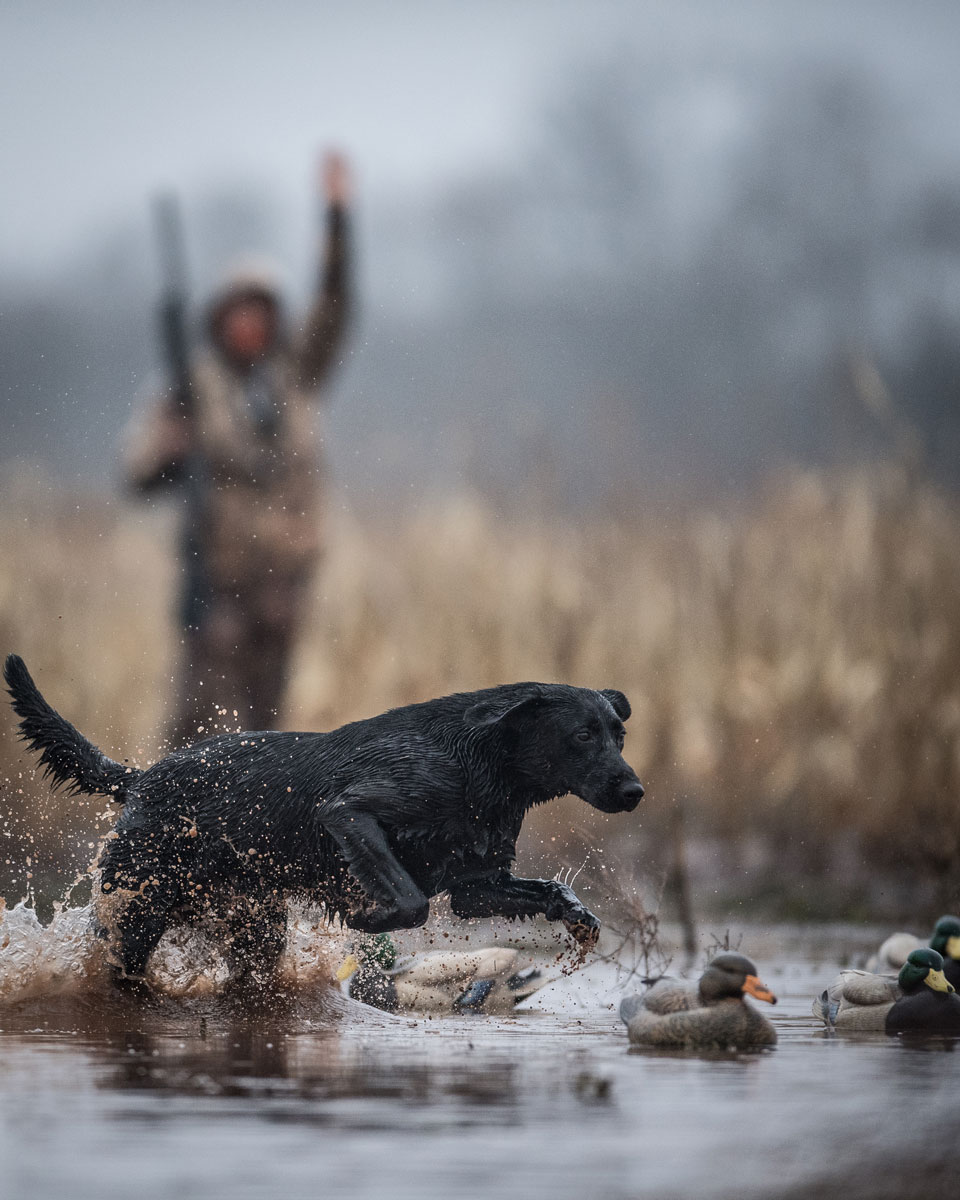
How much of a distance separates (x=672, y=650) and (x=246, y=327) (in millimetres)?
4323

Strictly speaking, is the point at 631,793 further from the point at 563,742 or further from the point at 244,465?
the point at 244,465

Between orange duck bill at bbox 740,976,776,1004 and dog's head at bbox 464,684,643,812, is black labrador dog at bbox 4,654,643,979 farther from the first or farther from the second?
orange duck bill at bbox 740,976,776,1004

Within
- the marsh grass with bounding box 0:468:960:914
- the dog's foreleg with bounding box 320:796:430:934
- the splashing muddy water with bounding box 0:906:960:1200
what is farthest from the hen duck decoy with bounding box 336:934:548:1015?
the marsh grass with bounding box 0:468:960:914

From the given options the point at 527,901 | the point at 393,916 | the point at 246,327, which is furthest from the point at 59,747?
the point at 246,327

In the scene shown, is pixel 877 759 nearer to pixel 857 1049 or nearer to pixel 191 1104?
pixel 857 1049

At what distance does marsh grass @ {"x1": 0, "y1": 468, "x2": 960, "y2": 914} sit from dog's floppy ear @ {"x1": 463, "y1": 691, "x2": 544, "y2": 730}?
613 centimetres

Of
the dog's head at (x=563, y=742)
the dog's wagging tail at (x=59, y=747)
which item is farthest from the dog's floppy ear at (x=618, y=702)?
the dog's wagging tail at (x=59, y=747)

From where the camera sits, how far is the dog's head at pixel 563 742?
6.32m

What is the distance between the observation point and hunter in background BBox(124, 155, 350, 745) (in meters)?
12.7

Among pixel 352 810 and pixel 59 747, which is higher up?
pixel 59 747

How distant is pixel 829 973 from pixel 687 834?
461cm

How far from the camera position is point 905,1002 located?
6457 mm

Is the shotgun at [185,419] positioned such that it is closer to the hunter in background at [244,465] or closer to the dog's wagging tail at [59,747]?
the hunter in background at [244,465]

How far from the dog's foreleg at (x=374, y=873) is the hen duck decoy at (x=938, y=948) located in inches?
108
